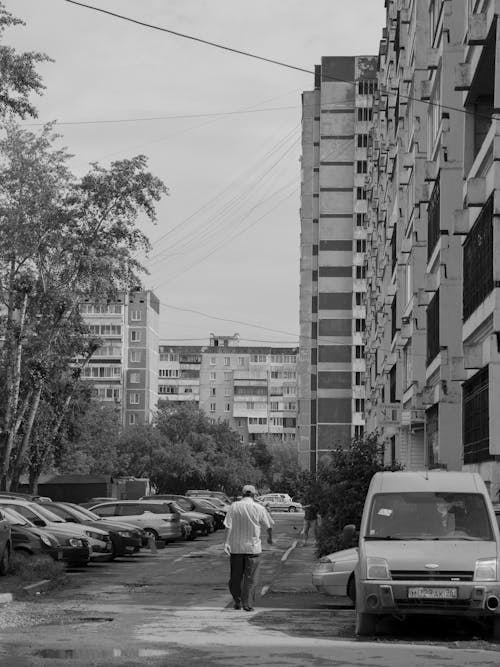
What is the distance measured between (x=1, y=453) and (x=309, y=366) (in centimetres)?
6239

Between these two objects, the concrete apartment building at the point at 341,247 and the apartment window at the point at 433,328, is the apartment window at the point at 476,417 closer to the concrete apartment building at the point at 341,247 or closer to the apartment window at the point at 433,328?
the apartment window at the point at 433,328

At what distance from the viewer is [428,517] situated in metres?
14.3

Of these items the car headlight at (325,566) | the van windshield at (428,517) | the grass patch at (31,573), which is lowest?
the grass patch at (31,573)

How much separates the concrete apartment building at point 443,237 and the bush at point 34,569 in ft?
26.2

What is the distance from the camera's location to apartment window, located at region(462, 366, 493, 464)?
26.0m

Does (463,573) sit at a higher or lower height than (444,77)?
lower

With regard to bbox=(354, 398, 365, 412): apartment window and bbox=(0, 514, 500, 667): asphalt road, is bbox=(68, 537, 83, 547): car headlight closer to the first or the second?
bbox=(0, 514, 500, 667): asphalt road

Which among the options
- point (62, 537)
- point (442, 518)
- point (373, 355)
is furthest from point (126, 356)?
point (442, 518)

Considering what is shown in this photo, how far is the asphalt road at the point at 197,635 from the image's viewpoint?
36.9 feet

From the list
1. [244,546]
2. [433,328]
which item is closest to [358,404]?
[433,328]

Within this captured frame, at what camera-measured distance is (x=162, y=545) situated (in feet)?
129

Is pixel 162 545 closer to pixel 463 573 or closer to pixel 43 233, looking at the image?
pixel 43 233

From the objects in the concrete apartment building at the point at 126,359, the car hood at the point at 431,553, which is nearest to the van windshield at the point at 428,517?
the car hood at the point at 431,553

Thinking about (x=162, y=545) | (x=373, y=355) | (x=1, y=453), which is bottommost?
(x=162, y=545)
